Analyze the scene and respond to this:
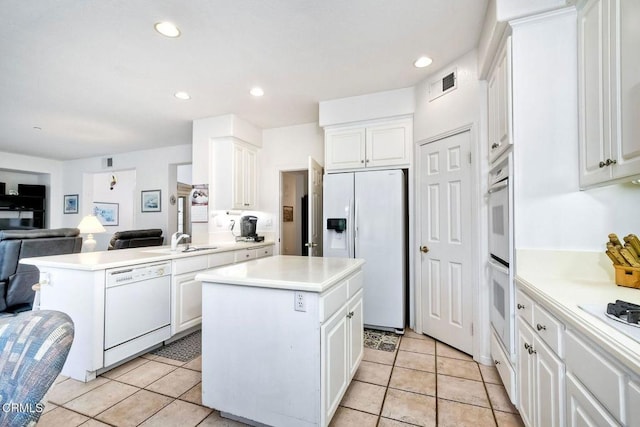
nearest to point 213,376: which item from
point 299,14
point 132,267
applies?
point 132,267

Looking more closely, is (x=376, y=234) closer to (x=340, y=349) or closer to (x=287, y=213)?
(x=340, y=349)

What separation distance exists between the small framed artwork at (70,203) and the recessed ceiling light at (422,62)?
7710 mm

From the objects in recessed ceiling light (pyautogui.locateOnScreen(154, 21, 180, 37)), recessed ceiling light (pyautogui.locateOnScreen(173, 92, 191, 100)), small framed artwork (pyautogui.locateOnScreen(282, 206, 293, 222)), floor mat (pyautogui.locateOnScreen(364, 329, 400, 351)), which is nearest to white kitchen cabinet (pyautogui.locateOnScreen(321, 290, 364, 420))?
floor mat (pyautogui.locateOnScreen(364, 329, 400, 351))

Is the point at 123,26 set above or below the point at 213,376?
above

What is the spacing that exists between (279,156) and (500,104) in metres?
3.18

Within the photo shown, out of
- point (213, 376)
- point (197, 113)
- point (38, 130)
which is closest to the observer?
point (213, 376)

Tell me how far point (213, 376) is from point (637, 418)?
180 centimetres

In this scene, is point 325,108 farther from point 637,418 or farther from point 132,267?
point 637,418

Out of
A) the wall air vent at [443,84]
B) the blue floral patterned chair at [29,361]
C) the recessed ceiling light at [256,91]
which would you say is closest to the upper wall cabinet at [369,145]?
the wall air vent at [443,84]

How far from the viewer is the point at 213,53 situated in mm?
2484

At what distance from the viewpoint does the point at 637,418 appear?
719 millimetres

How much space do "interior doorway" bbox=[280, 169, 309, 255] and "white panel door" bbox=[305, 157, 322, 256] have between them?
37.6 inches

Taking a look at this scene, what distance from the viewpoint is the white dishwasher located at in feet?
7.33

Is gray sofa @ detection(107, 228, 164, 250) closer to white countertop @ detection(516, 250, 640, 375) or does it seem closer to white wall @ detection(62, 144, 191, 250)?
white wall @ detection(62, 144, 191, 250)
